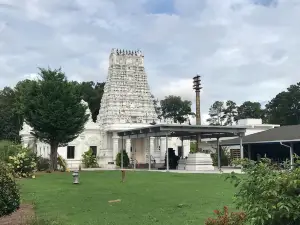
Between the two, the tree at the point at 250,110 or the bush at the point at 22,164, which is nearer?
the bush at the point at 22,164

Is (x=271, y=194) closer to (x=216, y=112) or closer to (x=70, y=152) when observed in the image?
(x=70, y=152)

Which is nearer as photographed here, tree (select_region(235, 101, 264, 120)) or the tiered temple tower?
the tiered temple tower

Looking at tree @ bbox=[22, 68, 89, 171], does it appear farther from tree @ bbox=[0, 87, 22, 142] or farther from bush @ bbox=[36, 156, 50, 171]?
tree @ bbox=[0, 87, 22, 142]

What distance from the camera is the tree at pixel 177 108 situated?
8419 centimetres

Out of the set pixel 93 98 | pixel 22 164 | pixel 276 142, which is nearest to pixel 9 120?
pixel 93 98

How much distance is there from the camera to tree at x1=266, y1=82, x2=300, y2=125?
71000mm

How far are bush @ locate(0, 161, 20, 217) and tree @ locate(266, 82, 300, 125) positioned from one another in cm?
6598

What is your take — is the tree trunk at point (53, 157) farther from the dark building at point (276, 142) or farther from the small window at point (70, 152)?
the dark building at point (276, 142)

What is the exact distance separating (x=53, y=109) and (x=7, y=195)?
20.2 meters

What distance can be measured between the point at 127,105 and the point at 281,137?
66.9 ft

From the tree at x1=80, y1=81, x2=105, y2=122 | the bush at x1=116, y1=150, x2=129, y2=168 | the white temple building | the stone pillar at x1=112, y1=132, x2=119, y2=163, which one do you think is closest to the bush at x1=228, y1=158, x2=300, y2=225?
the bush at x1=116, y1=150, x2=129, y2=168

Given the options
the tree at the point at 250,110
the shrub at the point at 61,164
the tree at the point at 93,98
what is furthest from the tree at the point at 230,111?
the shrub at the point at 61,164

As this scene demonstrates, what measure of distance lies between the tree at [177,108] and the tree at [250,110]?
11903 mm

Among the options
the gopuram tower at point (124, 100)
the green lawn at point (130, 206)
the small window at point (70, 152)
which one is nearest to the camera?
the green lawn at point (130, 206)
